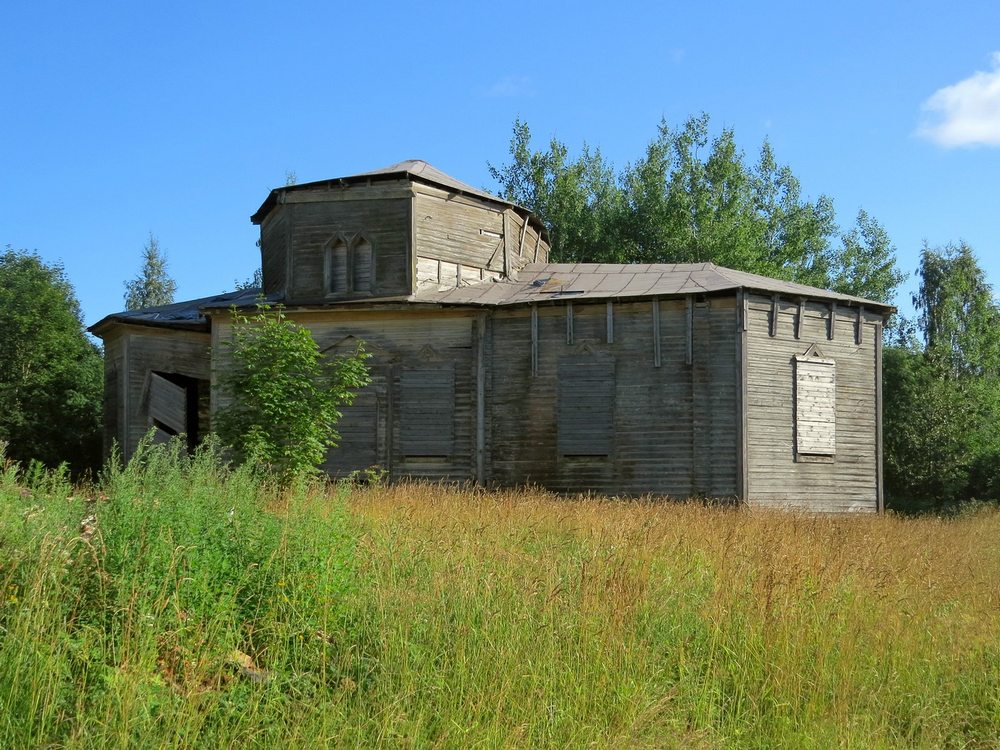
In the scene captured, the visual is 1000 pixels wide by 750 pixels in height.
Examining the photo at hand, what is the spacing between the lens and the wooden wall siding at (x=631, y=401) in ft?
64.4

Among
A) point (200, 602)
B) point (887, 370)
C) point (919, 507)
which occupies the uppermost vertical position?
point (887, 370)

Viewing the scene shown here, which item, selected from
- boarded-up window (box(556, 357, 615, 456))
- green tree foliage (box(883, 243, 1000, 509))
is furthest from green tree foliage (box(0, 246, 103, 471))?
green tree foliage (box(883, 243, 1000, 509))

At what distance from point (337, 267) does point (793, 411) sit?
11.5 meters

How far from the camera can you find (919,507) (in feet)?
120

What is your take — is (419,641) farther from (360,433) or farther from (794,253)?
(794,253)

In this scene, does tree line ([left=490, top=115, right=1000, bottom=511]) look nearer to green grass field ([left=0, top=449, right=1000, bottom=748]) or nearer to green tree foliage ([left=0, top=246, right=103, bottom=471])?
green tree foliage ([left=0, top=246, right=103, bottom=471])

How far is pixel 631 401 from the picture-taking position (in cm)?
2020

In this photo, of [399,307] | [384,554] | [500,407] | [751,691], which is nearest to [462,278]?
[399,307]

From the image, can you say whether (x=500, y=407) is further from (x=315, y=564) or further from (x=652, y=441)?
(x=315, y=564)

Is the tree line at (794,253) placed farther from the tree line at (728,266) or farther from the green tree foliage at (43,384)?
the green tree foliage at (43,384)

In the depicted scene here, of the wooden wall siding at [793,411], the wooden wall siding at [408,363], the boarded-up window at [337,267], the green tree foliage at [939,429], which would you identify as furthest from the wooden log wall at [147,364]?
the green tree foliage at [939,429]

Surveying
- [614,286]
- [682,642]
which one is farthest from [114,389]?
[682,642]

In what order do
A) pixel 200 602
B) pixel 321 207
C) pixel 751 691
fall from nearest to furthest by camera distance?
pixel 200 602 → pixel 751 691 → pixel 321 207

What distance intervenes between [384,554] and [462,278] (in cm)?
1656
